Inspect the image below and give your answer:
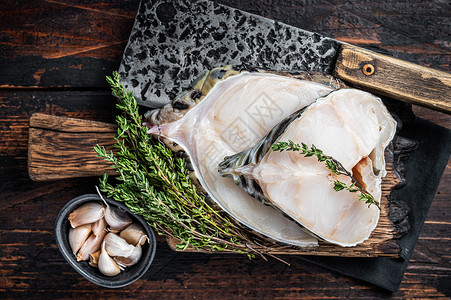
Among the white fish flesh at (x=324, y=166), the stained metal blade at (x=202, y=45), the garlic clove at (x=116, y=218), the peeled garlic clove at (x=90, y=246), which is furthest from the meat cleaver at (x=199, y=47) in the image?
the peeled garlic clove at (x=90, y=246)

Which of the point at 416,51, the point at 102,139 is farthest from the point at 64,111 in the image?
the point at 416,51

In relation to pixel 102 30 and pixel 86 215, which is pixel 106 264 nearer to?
pixel 86 215

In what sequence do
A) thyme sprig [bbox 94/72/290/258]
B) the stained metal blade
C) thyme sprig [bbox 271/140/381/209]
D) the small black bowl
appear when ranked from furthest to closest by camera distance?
the stained metal blade < the small black bowl < thyme sprig [bbox 94/72/290/258] < thyme sprig [bbox 271/140/381/209]

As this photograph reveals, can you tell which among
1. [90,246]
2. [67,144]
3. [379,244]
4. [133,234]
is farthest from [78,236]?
[379,244]

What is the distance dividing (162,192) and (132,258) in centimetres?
30

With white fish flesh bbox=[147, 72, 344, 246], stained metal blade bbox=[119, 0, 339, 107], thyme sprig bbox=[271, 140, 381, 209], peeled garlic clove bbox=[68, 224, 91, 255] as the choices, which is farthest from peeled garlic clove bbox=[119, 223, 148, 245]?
thyme sprig bbox=[271, 140, 381, 209]

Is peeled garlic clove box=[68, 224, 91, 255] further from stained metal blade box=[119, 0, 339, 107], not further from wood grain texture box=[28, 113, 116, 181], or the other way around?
stained metal blade box=[119, 0, 339, 107]

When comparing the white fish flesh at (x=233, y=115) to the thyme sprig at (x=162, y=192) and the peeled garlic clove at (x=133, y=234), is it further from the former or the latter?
the peeled garlic clove at (x=133, y=234)

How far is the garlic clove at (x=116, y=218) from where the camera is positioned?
129cm

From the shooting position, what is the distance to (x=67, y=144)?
1316mm

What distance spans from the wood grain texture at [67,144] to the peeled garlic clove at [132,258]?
28 centimetres

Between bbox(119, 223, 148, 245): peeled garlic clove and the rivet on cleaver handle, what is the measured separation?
925mm

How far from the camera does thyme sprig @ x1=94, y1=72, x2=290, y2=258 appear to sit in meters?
1.14

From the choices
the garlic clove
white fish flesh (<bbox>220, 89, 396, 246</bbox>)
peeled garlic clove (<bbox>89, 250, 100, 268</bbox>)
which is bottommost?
peeled garlic clove (<bbox>89, 250, 100, 268</bbox>)
